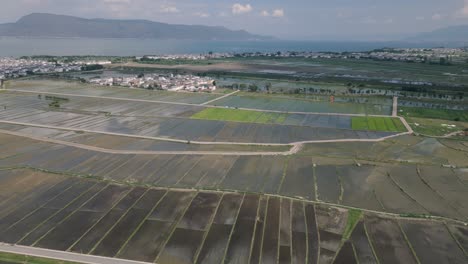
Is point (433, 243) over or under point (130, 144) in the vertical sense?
under

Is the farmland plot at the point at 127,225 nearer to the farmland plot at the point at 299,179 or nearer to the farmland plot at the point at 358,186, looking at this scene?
the farmland plot at the point at 299,179

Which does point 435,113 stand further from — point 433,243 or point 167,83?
point 167,83

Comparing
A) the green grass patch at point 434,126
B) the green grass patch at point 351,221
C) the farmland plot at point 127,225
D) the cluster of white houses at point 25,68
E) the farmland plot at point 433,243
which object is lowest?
the farmland plot at point 433,243

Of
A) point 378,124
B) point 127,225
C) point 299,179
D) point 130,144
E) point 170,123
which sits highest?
point 170,123

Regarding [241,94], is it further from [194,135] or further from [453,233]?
[453,233]

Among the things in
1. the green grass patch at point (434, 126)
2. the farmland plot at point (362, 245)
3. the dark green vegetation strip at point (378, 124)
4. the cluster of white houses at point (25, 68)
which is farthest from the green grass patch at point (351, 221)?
the cluster of white houses at point (25, 68)

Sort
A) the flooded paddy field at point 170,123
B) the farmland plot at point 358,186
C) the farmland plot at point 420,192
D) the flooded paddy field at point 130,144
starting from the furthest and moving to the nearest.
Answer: the flooded paddy field at point 170,123
the flooded paddy field at point 130,144
the farmland plot at point 358,186
the farmland plot at point 420,192

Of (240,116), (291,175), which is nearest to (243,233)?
(291,175)

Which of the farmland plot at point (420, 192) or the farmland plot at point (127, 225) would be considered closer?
the farmland plot at point (127, 225)
